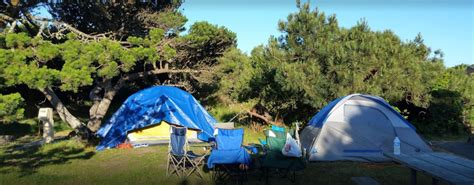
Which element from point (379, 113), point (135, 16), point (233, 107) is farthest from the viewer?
point (233, 107)

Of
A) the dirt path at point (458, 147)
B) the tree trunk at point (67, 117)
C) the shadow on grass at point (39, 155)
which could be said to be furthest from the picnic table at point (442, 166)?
the tree trunk at point (67, 117)

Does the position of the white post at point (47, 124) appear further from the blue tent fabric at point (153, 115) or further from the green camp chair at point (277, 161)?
the green camp chair at point (277, 161)

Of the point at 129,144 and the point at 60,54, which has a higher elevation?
the point at 60,54

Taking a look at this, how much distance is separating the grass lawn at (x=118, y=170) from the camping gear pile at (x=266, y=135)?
0.92 feet

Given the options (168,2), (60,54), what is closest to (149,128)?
(60,54)

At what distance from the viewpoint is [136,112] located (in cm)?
975

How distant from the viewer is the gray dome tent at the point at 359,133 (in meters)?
7.54

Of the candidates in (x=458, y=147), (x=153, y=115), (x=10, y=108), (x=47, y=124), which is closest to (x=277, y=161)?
(x=10, y=108)

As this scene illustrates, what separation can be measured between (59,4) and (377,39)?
8248 mm

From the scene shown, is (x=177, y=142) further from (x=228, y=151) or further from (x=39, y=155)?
(x=39, y=155)

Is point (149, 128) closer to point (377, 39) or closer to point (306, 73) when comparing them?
point (306, 73)

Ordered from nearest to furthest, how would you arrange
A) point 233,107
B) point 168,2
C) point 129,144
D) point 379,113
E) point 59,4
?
point 379,113, point 129,144, point 59,4, point 168,2, point 233,107

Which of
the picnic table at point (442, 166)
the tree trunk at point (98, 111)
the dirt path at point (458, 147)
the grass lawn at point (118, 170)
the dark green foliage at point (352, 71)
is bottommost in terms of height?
the grass lawn at point (118, 170)

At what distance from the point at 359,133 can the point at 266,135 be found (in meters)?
1.71
